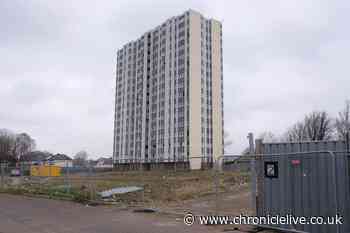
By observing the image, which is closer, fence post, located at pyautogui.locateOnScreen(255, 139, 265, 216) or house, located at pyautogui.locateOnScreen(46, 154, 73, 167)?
fence post, located at pyautogui.locateOnScreen(255, 139, 265, 216)

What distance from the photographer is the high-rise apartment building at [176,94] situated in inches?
3752

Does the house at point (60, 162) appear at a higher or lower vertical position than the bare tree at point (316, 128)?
lower

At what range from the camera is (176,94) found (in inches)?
3873

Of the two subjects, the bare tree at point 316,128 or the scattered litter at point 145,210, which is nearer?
the scattered litter at point 145,210

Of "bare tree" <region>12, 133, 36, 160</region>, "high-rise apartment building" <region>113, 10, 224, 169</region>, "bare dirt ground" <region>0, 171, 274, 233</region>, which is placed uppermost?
"high-rise apartment building" <region>113, 10, 224, 169</region>

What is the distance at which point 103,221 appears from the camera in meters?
12.1

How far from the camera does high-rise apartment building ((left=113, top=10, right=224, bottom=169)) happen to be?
95312mm

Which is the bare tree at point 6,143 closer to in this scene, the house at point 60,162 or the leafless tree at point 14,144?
the leafless tree at point 14,144

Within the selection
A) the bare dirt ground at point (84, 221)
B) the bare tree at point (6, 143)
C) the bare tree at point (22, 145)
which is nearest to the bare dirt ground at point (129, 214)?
the bare dirt ground at point (84, 221)

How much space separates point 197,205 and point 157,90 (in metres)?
90.8

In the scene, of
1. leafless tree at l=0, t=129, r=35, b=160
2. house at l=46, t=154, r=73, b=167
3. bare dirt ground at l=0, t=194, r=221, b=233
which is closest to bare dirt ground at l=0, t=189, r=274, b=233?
bare dirt ground at l=0, t=194, r=221, b=233

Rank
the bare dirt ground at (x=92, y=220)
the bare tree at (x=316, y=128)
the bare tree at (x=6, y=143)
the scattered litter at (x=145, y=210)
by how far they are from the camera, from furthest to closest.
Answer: the bare tree at (x=6, y=143) < the bare tree at (x=316, y=128) < the scattered litter at (x=145, y=210) < the bare dirt ground at (x=92, y=220)

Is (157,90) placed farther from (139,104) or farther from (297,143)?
(297,143)

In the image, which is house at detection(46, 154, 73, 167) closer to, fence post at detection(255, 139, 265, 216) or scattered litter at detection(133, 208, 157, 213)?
scattered litter at detection(133, 208, 157, 213)
